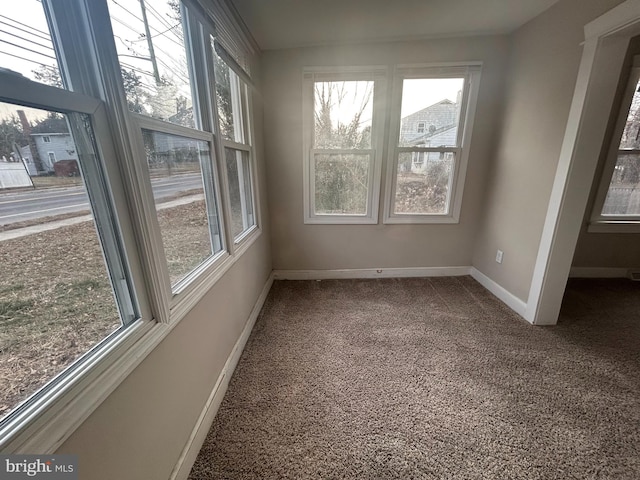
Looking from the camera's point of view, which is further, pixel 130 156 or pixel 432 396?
pixel 432 396

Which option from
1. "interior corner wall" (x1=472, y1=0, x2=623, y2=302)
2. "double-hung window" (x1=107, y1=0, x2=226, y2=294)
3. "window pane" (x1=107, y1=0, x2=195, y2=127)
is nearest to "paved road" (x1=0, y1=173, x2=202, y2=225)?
"double-hung window" (x1=107, y1=0, x2=226, y2=294)

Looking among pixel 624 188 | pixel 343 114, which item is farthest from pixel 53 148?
pixel 624 188

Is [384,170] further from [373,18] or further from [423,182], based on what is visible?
[373,18]

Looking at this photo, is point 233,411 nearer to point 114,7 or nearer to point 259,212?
point 259,212

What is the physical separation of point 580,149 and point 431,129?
120 cm

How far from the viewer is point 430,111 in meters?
2.56

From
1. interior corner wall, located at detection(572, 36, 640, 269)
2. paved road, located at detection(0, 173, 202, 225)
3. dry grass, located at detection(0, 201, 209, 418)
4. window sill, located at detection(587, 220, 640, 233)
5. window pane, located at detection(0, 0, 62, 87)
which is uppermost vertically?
window pane, located at detection(0, 0, 62, 87)

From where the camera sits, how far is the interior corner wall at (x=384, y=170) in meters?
2.37

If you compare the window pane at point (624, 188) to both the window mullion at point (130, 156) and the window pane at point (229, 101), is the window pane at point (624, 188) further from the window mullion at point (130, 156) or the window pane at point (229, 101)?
the window mullion at point (130, 156)

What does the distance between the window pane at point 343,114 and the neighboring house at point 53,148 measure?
7.27 ft

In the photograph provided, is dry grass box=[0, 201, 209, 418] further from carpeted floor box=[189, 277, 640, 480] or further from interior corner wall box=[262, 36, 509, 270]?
interior corner wall box=[262, 36, 509, 270]

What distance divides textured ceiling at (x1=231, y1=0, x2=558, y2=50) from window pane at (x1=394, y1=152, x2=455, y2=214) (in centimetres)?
105

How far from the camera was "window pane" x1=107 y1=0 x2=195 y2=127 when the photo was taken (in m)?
0.87

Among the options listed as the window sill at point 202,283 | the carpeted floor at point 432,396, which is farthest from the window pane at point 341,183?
the window sill at point 202,283
